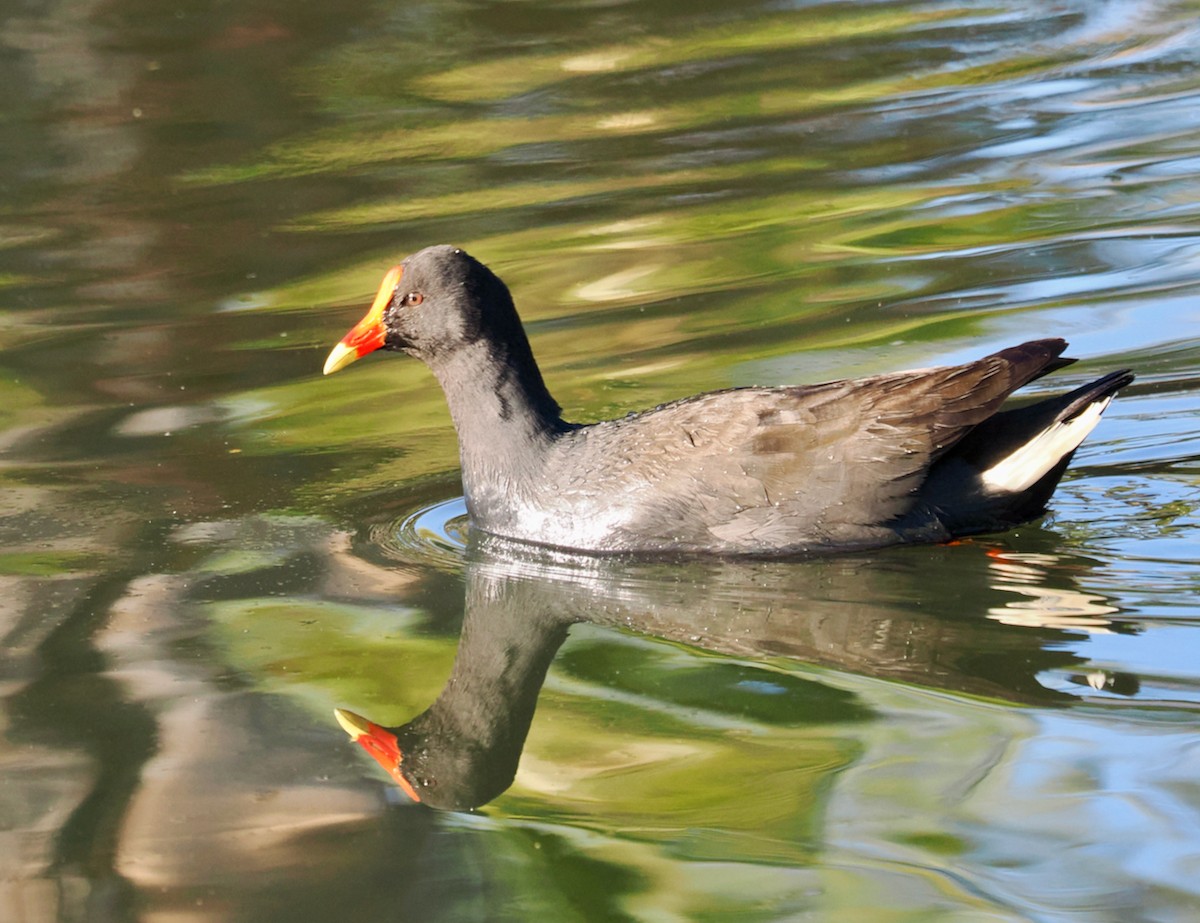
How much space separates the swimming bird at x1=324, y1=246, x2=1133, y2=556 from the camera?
214 inches

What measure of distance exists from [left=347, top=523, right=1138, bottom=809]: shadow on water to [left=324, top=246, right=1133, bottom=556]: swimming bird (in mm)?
98

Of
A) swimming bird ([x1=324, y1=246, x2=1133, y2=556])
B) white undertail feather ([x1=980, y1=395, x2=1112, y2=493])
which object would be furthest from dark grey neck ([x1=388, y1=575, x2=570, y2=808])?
white undertail feather ([x1=980, y1=395, x2=1112, y2=493])

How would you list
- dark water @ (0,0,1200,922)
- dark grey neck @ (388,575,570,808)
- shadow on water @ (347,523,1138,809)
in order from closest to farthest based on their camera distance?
dark water @ (0,0,1200,922) < dark grey neck @ (388,575,570,808) < shadow on water @ (347,523,1138,809)

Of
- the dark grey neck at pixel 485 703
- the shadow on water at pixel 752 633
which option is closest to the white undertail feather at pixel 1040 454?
the shadow on water at pixel 752 633

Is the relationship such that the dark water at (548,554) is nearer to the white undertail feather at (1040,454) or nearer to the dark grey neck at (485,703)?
the dark grey neck at (485,703)

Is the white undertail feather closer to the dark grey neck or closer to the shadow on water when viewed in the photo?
the shadow on water

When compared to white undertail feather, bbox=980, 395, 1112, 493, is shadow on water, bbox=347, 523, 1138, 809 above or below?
below

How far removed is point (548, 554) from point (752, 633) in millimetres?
1018

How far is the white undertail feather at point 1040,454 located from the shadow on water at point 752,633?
0.22 m

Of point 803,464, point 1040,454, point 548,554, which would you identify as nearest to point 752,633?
point 803,464

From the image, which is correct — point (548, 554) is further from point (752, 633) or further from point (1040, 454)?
point (1040, 454)

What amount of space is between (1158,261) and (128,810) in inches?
233

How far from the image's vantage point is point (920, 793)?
391 cm

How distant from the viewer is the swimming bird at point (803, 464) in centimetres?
543
